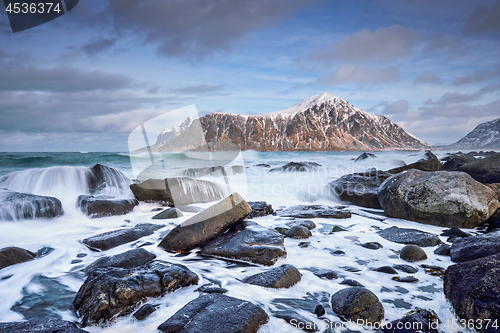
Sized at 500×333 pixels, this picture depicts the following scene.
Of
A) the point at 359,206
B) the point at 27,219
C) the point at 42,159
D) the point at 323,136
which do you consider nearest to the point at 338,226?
the point at 359,206

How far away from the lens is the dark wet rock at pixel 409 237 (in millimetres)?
3814

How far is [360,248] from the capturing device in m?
3.83

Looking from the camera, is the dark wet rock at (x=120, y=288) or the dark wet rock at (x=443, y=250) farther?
the dark wet rock at (x=443, y=250)

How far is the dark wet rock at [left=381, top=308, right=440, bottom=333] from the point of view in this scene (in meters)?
1.96

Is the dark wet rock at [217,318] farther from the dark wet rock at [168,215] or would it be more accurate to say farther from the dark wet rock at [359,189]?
the dark wet rock at [359,189]

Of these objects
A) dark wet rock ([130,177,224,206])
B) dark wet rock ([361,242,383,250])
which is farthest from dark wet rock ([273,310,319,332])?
dark wet rock ([130,177,224,206])

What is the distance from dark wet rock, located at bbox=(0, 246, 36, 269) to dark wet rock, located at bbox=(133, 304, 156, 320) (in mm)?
2250

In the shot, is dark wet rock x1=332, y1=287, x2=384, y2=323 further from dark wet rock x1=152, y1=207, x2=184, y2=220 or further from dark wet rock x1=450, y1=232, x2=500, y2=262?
dark wet rock x1=152, y1=207, x2=184, y2=220

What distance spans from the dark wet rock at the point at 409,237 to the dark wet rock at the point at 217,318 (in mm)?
2860

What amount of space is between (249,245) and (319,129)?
108919 millimetres

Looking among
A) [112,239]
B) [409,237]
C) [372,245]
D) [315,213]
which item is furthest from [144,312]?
[315,213]

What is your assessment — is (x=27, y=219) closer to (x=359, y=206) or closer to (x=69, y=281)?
(x=69, y=281)

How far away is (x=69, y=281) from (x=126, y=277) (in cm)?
104

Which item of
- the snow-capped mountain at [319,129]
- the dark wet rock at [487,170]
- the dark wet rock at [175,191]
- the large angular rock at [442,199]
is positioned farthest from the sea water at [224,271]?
the snow-capped mountain at [319,129]
